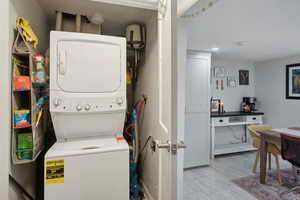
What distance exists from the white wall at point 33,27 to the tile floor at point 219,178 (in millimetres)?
1855

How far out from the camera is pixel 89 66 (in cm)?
129

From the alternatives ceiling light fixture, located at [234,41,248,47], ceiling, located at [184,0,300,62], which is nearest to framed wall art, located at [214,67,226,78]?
ceiling, located at [184,0,300,62]

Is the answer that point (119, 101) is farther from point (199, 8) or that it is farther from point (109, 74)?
point (199, 8)

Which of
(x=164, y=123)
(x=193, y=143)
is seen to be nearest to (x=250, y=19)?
(x=164, y=123)

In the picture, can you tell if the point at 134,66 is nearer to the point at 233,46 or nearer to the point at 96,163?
the point at 96,163

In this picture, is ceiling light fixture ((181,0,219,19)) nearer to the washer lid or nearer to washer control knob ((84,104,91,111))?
washer control knob ((84,104,91,111))

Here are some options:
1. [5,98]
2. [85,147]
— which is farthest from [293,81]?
[5,98]

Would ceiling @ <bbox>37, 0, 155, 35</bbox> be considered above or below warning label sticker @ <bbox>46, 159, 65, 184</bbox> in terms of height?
above

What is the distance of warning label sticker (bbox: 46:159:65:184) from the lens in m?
1.06

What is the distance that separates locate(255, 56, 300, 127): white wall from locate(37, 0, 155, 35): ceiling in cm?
371

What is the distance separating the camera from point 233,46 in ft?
9.11

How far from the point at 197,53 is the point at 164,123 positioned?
2293 mm

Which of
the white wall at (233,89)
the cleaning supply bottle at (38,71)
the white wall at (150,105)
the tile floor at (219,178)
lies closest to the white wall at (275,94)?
the white wall at (233,89)

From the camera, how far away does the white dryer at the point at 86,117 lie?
3.65ft
